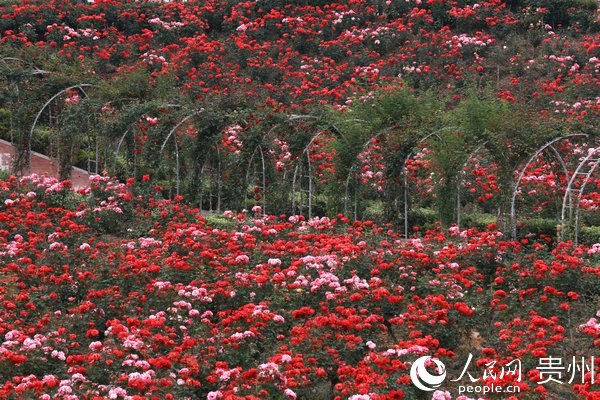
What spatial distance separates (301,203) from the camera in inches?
668

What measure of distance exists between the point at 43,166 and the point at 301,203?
5.87 meters

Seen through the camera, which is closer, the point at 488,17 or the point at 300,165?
the point at 300,165

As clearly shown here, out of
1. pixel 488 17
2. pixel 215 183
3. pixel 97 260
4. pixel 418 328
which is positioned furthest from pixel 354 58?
pixel 418 328

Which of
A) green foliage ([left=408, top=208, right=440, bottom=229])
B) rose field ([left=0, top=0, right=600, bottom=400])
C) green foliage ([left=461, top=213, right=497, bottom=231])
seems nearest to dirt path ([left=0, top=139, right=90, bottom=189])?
rose field ([left=0, top=0, right=600, bottom=400])

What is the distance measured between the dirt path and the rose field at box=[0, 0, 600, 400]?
0.07 metres

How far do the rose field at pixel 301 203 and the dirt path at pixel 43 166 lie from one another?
7 cm

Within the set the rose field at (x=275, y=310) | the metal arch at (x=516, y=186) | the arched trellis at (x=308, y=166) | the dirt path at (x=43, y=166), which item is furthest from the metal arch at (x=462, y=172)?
the dirt path at (x=43, y=166)

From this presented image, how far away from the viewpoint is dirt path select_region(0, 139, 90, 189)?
65.0ft

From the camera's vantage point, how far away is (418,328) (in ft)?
33.3

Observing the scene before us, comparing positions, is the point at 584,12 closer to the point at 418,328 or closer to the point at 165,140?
the point at 165,140

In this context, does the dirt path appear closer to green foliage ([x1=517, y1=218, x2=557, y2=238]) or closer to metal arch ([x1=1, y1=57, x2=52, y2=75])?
metal arch ([x1=1, y1=57, x2=52, y2=75])

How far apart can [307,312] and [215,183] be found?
8329mm

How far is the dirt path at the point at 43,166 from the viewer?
65.0 feet

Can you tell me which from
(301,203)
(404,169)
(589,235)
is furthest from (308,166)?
(589,235)
